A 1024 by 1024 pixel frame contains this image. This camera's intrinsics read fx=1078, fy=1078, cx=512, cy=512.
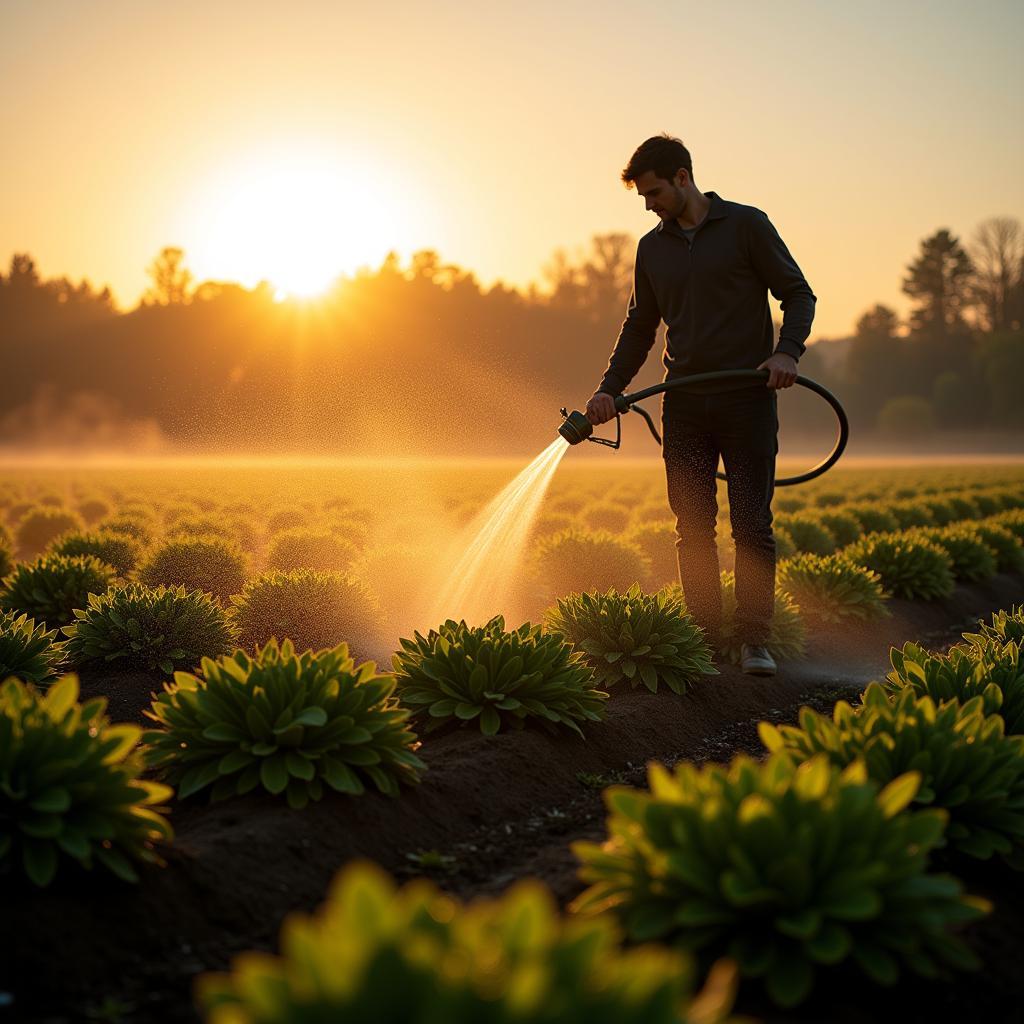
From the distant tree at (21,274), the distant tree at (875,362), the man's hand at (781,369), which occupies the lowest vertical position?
the man's hand at (781,369)

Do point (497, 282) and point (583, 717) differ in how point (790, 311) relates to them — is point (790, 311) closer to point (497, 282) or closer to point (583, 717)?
point (583, 717)

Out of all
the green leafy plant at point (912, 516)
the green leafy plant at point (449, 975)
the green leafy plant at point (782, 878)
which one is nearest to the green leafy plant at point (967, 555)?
the green leafy plant at point (912, 516)

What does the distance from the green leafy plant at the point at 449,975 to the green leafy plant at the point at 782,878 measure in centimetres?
64

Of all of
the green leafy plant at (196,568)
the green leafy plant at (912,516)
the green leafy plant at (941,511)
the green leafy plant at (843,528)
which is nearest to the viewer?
the green leafy plant at (196,568)

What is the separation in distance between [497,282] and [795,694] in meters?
68.7

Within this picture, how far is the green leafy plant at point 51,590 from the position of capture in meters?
7.40

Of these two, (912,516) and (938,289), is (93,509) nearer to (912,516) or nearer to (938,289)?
(912,516)

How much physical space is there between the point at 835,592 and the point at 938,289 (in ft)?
249

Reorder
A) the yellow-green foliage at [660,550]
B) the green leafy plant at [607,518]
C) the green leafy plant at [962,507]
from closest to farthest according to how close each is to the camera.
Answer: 1. the yellow-green foliage at [660,550]
2. the green leafy plant at [607,518]
3. the green leafy plant at [962,507]

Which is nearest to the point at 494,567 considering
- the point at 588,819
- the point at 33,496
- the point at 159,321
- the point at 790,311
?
the point at 790,311

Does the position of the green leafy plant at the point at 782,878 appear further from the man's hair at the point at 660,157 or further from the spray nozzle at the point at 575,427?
the man's hair at the point at 660,157

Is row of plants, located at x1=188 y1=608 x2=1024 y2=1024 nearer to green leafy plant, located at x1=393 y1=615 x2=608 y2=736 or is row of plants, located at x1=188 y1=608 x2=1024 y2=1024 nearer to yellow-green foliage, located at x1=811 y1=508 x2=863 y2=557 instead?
green leafy plant, located at x1=393 y1=615 x2=608 y2=736

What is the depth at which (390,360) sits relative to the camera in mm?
64250

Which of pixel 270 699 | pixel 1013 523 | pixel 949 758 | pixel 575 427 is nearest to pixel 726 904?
pixel 949 758
